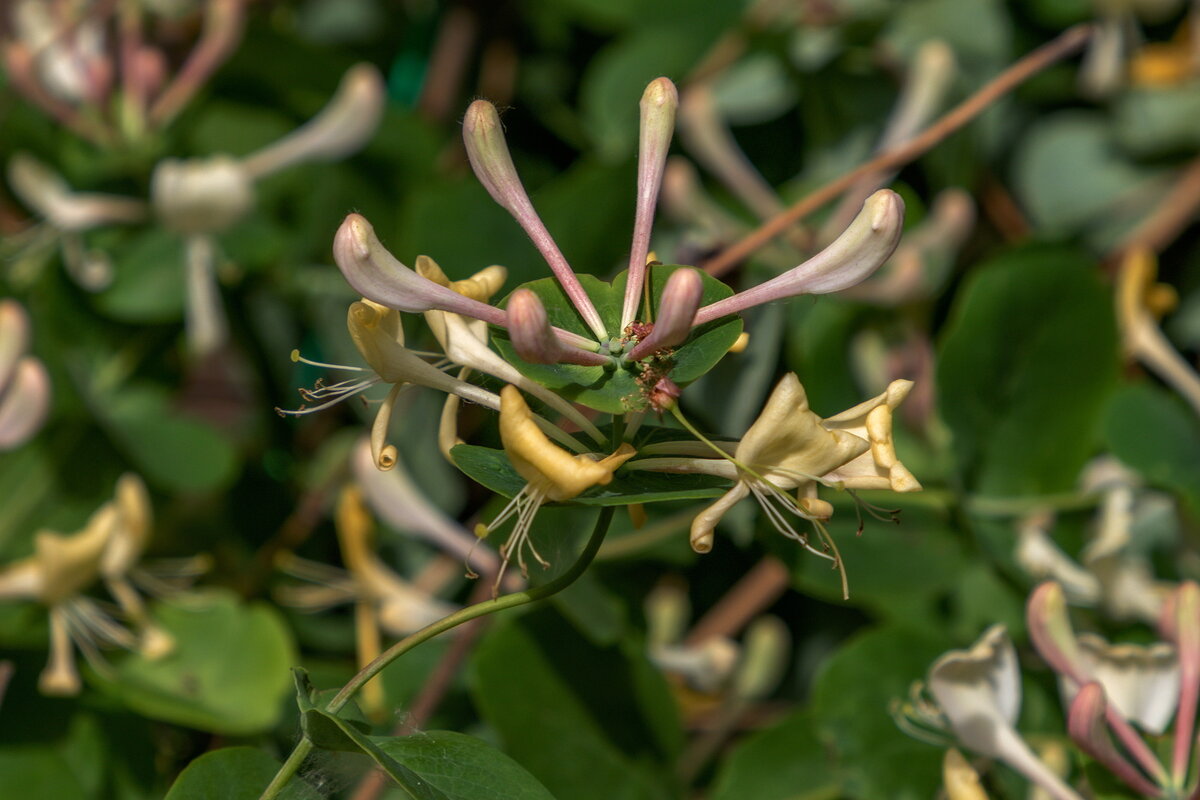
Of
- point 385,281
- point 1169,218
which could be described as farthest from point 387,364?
point 1169,218

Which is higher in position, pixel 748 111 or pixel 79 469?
pixel 748 111

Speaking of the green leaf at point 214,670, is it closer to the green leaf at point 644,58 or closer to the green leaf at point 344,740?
the green leaf at point 344,740

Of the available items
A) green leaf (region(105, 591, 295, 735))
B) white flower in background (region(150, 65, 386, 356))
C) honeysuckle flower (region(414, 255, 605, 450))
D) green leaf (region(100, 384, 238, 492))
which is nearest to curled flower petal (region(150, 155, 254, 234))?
white flower in background (region(150, 65, 386, 356))

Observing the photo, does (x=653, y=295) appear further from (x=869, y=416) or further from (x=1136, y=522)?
(x=1136, y=522)

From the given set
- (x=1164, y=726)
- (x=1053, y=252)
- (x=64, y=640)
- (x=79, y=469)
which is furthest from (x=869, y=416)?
(x=79, y=469)

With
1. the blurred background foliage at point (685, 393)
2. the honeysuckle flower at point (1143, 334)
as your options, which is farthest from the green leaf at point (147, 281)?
the honeysuckle flower at point (1143, 334)

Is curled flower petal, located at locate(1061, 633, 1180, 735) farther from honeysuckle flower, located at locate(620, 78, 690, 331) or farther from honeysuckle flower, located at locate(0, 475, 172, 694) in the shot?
honeysuckle flower, located at locate(0, 475, 172, 694)

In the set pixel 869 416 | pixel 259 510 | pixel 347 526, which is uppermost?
pixel 869 416

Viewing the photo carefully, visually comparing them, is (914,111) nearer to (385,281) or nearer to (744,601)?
(744,601)
